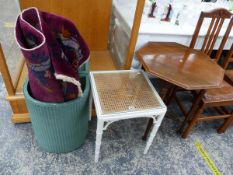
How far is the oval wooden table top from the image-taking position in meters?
1.21

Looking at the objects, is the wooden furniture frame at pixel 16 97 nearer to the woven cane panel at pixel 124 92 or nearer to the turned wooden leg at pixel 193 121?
the woven cane panel at pixel 124 92

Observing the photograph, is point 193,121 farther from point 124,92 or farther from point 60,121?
point 60,121

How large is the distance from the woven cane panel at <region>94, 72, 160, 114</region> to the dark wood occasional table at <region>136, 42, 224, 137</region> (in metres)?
0.15

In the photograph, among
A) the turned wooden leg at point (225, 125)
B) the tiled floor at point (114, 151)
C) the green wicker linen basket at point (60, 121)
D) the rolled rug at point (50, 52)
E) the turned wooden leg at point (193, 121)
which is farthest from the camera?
the turned wooden leg at point (225, 125)

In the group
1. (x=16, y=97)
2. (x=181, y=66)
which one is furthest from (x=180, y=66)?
(x=16, y=97)

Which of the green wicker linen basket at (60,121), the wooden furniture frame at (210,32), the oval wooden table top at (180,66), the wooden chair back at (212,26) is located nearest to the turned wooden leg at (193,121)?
the wooden furniture frame at (210,32)

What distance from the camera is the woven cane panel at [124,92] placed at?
1.18m

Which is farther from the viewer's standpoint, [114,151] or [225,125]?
[225,125]

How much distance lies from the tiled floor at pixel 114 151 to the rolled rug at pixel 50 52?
53cm

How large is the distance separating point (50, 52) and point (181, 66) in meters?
0.87

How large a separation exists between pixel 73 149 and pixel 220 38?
166 cm

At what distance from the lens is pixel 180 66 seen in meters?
1.34

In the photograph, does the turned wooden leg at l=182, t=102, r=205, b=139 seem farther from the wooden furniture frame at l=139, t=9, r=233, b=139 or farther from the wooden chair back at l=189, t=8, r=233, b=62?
the wooden chair back at l=189, t=8, r=233, b=62

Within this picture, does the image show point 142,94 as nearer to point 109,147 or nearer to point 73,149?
point 109,147
